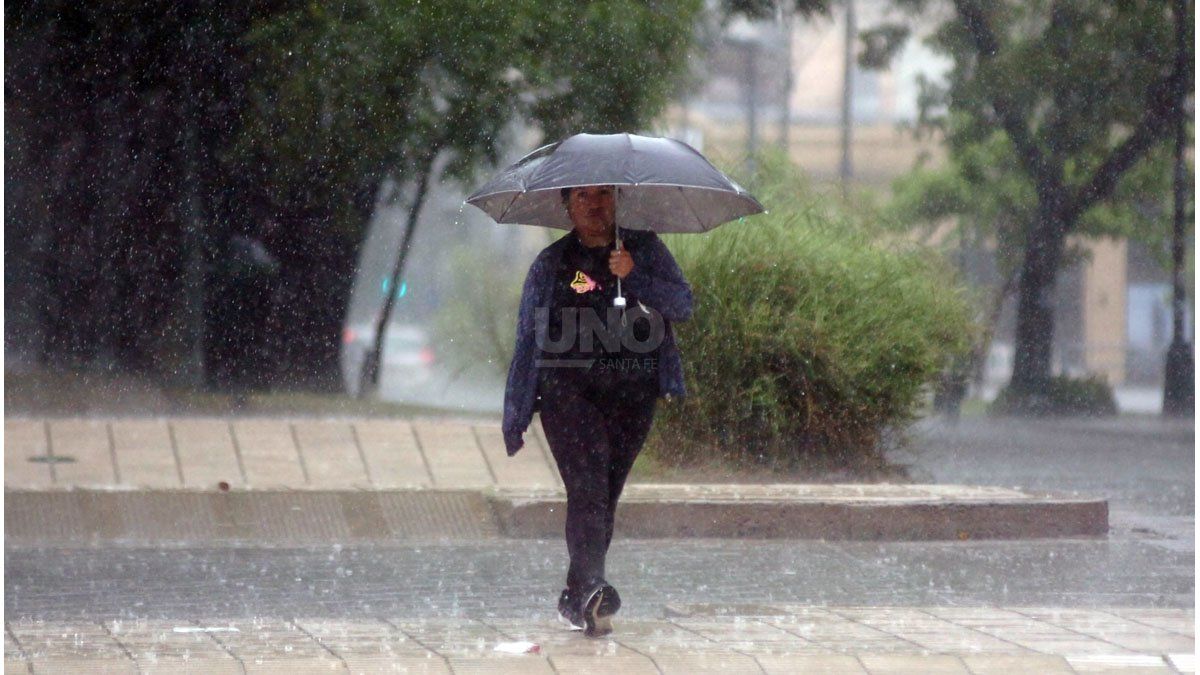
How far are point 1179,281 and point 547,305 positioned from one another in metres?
13.8

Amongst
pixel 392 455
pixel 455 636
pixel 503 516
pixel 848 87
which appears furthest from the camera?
pixel 848 87

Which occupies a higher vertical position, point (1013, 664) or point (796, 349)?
point (796, 349)

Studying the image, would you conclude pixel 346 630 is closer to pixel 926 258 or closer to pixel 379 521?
pixel 379 521

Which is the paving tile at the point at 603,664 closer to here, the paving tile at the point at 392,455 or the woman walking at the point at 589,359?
the woman walking at the point at 589,359

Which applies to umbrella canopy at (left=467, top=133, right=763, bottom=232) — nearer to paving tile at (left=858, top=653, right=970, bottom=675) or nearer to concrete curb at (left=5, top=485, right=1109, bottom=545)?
paving tile at (left=858, top=653, right=970, bottom=675)

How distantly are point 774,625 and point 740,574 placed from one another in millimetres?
1779

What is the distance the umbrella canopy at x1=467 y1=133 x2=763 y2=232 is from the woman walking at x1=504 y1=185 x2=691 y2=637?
10 centimetres

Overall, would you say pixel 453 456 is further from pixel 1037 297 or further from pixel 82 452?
pixel 1037 297

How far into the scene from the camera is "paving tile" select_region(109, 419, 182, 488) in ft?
29.7

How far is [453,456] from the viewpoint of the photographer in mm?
9836

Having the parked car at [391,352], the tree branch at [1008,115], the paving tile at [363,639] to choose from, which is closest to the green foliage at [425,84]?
the parked car at [391,352]

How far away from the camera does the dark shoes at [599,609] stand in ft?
16.7

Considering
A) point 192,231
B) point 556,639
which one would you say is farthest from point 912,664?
point 192,231

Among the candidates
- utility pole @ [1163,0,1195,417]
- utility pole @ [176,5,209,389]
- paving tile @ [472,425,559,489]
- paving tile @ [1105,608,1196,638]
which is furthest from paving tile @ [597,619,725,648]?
utility pole @ [1163,0,1195,417]
